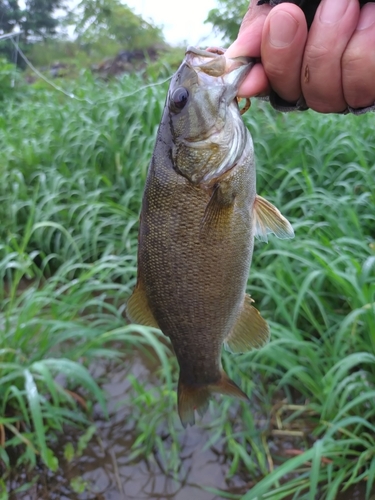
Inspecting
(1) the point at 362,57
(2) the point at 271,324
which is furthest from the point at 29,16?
(1) the point at 362,57

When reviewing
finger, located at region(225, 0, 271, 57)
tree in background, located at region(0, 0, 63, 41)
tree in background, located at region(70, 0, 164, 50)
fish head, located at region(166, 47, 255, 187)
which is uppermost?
tree in background, located at region(70, 0, 164, 50)

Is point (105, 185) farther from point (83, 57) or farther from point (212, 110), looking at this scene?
point (83, 57)

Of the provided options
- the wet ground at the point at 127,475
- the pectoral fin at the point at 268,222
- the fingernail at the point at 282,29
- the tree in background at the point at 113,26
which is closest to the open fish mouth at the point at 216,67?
the fingernail at the point at 282,29

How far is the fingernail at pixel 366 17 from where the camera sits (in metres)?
1.17

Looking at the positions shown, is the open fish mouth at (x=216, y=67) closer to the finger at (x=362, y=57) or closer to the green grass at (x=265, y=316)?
the finger at (x=362, y=57)

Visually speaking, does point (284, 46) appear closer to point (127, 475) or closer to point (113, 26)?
point (127, 475)

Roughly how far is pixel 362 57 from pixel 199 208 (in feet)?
1.82

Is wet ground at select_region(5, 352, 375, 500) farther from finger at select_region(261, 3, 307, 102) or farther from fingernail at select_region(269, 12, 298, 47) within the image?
fingernail at select_region(269, 12, 298, 47)

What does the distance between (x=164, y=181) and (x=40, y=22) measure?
21.9ft

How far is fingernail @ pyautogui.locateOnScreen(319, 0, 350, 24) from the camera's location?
3.75 feet

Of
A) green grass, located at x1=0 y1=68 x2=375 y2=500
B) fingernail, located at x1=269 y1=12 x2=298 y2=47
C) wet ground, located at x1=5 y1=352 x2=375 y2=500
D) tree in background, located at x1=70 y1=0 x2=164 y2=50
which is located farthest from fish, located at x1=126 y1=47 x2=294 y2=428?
tree in background, located at x1=70 y1=0 x2=164 y2=50

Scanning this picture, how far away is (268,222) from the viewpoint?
1.35 meters

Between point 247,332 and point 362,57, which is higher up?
point 362,57

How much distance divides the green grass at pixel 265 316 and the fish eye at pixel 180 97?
1.16 m
